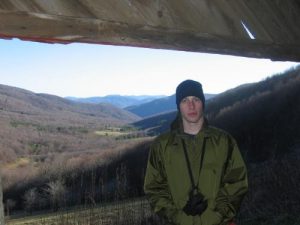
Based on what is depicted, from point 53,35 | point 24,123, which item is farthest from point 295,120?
point 24,123

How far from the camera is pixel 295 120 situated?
2169 centimetres

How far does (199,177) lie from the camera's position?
2.65 m

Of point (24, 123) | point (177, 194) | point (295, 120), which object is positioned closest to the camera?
point (177, 194)

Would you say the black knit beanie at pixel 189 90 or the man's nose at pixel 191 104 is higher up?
the black knit beanie at pixel 189 90

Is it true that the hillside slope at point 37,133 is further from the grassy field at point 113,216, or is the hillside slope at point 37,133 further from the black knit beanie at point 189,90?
the black knit beanie at point 189,90

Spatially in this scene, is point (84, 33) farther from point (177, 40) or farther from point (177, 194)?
point (177, 194)

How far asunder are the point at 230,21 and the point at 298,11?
0.67 meters

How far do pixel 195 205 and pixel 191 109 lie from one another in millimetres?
563

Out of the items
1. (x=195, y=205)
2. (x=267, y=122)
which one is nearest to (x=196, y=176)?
(x=195, y=205)

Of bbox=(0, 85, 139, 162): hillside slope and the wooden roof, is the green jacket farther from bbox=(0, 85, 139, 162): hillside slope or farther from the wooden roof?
bbox=(0, 85, 139, 162): hillside slope

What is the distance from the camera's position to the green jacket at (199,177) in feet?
8.57

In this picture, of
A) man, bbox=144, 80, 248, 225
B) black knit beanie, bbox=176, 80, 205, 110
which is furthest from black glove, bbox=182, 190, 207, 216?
black knit beanie, bbox=176, 80, 205, 110

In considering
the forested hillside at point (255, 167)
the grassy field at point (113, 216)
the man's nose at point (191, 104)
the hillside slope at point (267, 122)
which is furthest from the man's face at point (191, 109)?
the hillside slope at point (267, 122)

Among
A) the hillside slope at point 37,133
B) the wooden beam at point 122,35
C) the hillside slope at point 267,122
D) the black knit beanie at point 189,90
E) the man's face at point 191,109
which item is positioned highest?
the hillside slope at point 37,133
